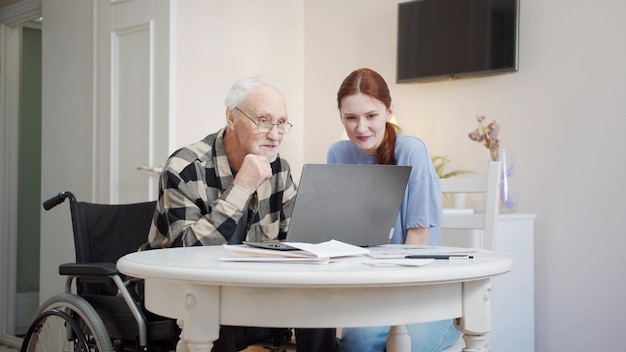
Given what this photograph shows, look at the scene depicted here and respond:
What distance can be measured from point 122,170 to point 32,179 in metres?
1.80

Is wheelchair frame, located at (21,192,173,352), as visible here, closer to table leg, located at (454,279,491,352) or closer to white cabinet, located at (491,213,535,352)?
table leg, located at (454,279,491,352)

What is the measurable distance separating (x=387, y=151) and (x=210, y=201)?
1.87ft

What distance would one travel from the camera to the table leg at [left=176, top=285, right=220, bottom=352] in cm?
126

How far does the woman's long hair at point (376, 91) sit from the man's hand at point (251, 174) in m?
0.44

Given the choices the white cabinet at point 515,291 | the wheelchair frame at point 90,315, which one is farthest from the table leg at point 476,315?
the white cabinet at point 515,291

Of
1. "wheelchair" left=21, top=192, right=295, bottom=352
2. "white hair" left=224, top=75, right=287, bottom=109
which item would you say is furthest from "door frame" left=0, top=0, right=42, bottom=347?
"white hair" left=224, top=75, right=287, bottom=109

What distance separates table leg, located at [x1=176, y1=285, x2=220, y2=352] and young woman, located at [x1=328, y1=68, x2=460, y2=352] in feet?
2.45

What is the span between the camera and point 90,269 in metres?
1.98

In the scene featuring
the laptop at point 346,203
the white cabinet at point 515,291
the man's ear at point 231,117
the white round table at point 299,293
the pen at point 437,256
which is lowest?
the white cabinet at point 515,291

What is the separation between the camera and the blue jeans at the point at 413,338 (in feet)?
6.09

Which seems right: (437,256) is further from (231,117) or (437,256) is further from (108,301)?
(108,301)

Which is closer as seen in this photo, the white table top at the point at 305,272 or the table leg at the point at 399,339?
the white table top at the point at 305,272

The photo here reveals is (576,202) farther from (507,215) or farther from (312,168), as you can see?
(312,168)

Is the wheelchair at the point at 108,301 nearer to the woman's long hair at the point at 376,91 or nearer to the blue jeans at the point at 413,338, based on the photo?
the blue jeans at the point at 413,338
